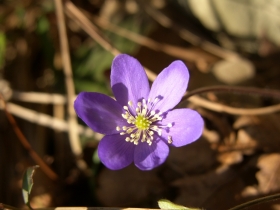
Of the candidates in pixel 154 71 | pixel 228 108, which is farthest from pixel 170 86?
pixel 154 71

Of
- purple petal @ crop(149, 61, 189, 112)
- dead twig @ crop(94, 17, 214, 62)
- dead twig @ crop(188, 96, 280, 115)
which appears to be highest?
dead twig @ crop(94, 17, 214, 62)

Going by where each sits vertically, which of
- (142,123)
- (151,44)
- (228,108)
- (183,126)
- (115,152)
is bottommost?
(115,152)

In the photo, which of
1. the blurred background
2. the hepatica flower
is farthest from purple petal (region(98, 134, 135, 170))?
the blurred background

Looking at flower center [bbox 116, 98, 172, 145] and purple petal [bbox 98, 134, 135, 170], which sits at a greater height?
flower center [bbox 116, 98, 172, 145]

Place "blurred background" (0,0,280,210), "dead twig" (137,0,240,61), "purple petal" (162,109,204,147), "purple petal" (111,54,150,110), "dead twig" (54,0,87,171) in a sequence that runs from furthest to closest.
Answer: "dead twig" (137,0,240,61), "dead twig" (54,0,87,171), "blurred background" (0,0,280,210), "purple petal" (111,54,150,110), "purple petal" (162,109,204,147)

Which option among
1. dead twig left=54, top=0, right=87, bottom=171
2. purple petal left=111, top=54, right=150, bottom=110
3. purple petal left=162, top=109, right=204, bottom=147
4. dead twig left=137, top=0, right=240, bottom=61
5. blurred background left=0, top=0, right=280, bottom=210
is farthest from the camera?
dead twig left=137, top=0, right=240, bottom=61

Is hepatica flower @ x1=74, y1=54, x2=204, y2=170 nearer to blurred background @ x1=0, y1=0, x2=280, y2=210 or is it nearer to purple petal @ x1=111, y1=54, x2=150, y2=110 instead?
purple petal @ x1=111, y1=54, x2=150, y2=110

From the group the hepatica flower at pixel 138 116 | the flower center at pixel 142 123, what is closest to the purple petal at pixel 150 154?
the hepatica flower at pixel 138 116

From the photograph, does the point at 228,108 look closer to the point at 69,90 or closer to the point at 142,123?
the point at 142,123
